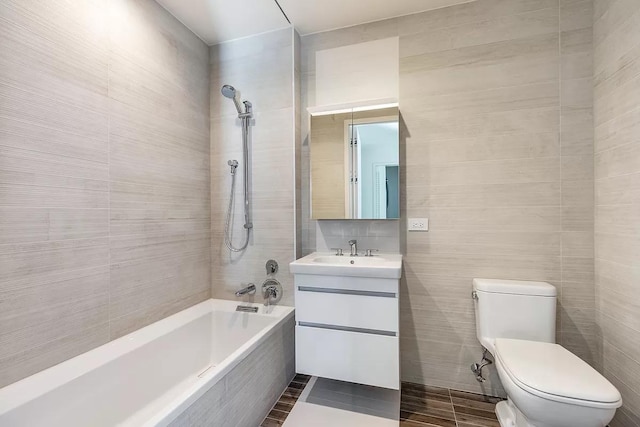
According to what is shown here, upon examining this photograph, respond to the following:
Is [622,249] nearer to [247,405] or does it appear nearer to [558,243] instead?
[558,243]

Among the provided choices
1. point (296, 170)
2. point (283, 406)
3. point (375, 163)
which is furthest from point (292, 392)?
point (375, 163)

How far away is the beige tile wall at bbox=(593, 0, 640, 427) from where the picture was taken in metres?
1.35

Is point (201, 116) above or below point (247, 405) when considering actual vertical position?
above

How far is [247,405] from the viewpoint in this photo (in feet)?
4.79

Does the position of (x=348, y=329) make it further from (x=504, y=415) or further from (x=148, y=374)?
(x=148, y=374)

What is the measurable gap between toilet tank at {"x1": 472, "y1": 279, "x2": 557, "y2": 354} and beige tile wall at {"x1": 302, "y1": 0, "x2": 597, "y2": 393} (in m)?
0.14

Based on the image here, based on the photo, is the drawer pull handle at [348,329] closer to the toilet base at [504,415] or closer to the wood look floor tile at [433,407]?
the wood look floor tile at [433,407]

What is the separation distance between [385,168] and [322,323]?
1.07 m

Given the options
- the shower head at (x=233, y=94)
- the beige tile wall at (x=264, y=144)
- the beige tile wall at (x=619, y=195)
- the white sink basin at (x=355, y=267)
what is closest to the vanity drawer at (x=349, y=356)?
the white sink basin at (x=355, y=267)

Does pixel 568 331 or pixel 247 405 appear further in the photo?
pixel 568 331

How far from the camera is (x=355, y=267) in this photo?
1.59 m

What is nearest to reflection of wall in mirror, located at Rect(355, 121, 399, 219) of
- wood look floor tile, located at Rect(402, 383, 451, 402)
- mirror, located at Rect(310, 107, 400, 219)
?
mirror, located at Rect(310, 107, 400, 219)

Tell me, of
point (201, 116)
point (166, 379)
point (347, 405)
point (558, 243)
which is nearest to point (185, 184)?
point (201, 116)

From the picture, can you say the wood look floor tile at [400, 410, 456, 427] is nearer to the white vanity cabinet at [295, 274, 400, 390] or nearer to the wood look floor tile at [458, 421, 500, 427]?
the wood look floor tile at [458, 421, 500, 427]
